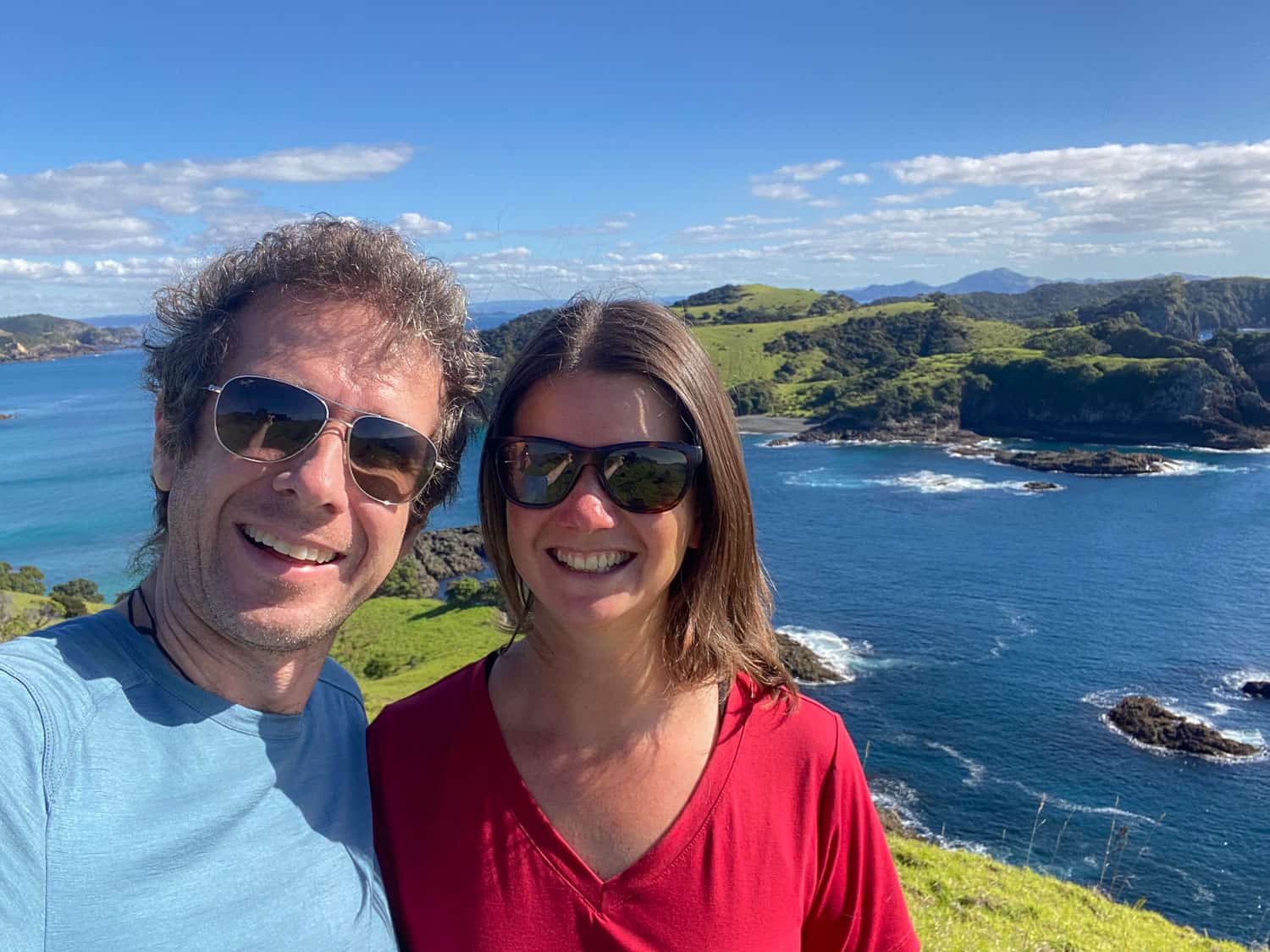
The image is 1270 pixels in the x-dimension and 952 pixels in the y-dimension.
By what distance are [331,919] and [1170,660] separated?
1772 inches

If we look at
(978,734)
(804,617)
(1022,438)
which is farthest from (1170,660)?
(1022,438)

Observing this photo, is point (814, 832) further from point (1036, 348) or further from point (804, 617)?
point (1036, 348)

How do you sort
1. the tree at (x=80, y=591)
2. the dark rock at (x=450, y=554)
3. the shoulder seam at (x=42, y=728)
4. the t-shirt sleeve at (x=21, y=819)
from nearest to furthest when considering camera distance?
1. the t-shirt sleeve at (x=21, y=819)
2. the shoulder seam at (x=42, y=728)
3. the tree at (x=80, y=591)
4. the dark rock at (x=450, y=554)

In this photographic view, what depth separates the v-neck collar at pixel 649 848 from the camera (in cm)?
248

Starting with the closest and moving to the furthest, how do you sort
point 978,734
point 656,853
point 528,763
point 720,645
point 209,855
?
1. point 209,855
2. point 656,853
3. point 528,763
4. point 720,645
5. point 978,734

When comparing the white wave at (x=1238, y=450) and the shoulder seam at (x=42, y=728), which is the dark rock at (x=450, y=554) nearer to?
the shoulder seam at (x=42, y=728)

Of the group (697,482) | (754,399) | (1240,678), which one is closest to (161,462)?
(697,482)

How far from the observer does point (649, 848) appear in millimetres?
2598

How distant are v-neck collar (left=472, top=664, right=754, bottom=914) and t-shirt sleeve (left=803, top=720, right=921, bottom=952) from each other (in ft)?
1.11

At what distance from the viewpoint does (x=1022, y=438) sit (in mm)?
99812

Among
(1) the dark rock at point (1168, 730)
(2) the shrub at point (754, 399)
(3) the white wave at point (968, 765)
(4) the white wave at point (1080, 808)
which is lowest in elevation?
(4) the white wave at point (1080, 808)

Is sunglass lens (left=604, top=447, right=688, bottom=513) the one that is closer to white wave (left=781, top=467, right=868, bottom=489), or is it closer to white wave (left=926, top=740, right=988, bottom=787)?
white wave (left=926, top=740, right=988, bottom=787)

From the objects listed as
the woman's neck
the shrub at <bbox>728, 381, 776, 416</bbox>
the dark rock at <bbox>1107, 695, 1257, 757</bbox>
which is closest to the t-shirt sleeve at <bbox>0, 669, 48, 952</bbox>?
the woman's neck

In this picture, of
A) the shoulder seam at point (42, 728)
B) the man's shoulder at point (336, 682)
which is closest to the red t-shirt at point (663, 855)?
the man's shoulder at point (336, 682)
